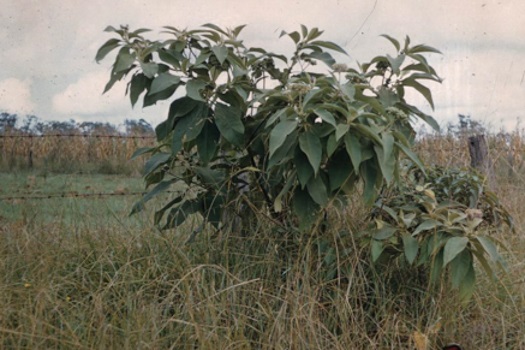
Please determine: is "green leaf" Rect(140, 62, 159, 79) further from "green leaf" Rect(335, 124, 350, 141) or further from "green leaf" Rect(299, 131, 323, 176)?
"green leaf" Rect(335, 124, 350, 141)

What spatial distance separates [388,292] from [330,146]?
1107mm

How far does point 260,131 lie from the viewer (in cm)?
385

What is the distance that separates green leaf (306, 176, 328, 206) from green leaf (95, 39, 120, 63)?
4.27 ft

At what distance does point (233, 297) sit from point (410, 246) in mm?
933

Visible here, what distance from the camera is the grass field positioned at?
10.6ft

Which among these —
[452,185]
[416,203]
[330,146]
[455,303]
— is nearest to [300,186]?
[330,146]

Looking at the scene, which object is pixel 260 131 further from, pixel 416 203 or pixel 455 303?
A: pixel 455 303

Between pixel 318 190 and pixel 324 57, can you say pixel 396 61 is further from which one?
pixel 318 190

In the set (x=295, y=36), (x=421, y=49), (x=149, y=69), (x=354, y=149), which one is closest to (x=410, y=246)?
(x=354, y=149)

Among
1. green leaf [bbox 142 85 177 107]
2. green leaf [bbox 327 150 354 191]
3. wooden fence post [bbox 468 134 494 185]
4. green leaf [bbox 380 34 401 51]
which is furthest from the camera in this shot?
wooden fence post [bbox 468 134 494 185]

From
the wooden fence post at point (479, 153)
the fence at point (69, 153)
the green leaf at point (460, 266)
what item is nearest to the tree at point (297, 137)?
the green leaf at point (460, 266)

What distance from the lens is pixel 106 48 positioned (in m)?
3.74

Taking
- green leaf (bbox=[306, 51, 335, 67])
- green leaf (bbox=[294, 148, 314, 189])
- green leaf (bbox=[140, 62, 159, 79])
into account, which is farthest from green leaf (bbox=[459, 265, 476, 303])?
green leaf (bbox=[140, 62, 159, 79])

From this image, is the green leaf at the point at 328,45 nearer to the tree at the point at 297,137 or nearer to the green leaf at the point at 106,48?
the tree at the point at 297,137
